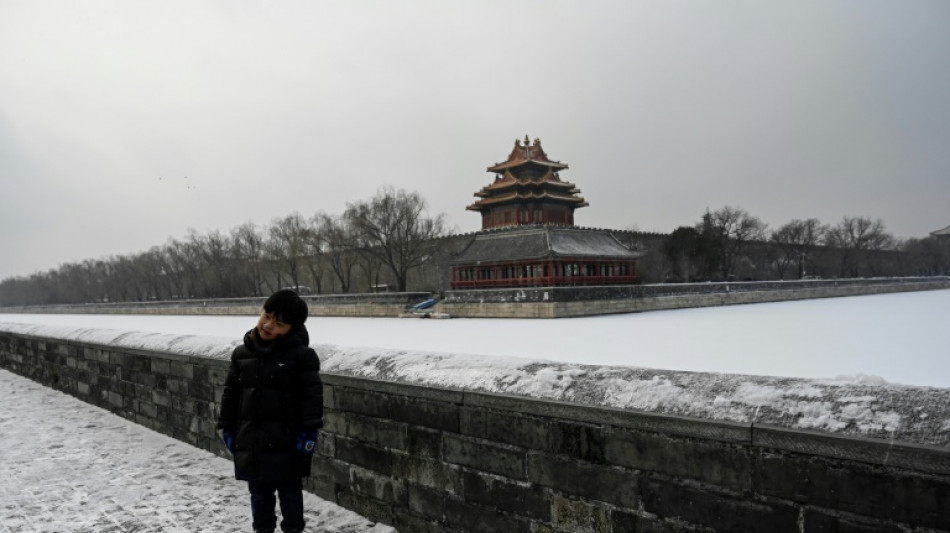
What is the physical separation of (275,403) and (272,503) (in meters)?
0.78

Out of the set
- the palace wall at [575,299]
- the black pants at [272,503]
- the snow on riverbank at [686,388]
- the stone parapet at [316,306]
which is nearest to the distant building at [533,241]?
the palace wall at [575,299]

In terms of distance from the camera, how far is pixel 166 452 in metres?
6.49

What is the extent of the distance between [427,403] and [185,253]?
222 feet

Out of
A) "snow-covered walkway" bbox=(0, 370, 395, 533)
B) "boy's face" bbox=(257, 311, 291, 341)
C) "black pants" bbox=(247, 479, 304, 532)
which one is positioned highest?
"boy's face" bbox=(257, 311, 291, 341)

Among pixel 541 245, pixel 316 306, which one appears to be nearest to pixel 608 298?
pixel 541 245

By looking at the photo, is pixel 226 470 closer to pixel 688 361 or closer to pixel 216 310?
pixel 688 361

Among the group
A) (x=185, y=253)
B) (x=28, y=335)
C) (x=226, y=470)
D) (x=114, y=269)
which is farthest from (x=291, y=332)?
(x=114, y=269)

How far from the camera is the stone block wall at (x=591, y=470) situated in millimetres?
2164

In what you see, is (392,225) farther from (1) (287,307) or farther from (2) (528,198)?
(1) (287,307)

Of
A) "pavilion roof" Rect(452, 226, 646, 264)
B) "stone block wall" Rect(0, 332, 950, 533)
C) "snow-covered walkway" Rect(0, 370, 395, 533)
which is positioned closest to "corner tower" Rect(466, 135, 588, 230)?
"pavilion roof" Rect(452, 226, 646, 264)

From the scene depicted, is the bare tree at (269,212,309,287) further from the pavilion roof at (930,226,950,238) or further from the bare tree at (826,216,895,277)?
the pavilion roof at (930,226,950,238)

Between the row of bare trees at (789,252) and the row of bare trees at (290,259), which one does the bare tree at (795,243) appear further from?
the row of bare trees at (290,259)

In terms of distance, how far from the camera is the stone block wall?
2164 millimetres

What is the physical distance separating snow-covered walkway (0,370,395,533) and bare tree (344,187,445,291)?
3513 cm
